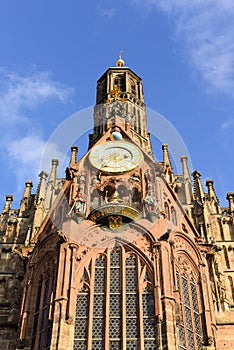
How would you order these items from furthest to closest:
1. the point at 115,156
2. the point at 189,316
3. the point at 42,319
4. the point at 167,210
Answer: the point at 115,156 < the point at 167,210 < the point at 189,316 < the point at 42,319

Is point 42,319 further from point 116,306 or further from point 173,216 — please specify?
point 173,216

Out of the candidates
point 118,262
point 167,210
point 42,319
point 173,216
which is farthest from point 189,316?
point 42,319

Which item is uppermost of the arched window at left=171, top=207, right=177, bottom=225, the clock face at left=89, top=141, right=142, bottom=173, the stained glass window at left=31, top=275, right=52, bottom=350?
the clock face at left=89, top=141, right=142, bottom=173

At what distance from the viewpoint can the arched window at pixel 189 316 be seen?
31.0m

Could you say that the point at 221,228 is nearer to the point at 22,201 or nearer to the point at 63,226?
the point at 63,226

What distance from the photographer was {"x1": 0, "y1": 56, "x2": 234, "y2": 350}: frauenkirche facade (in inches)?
1193

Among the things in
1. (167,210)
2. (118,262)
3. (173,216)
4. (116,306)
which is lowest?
(116,306)

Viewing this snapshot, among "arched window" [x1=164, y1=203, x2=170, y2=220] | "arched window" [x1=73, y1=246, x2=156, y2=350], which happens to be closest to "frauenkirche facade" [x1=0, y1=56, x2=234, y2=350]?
"arched window" [x1=73, y1=246, x2=156, y2=350]

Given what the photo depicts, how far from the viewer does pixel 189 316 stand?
1286 inches

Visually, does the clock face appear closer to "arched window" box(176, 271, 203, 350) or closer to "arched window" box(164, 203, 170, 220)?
"arched window" box(164, 203, 170, 220)

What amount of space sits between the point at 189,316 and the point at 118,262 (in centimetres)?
526

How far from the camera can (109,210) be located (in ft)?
114

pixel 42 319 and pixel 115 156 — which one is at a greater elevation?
pixel 115 156

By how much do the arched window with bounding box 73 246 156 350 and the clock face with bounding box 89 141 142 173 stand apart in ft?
26.4
